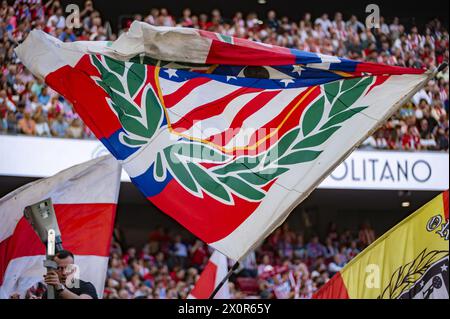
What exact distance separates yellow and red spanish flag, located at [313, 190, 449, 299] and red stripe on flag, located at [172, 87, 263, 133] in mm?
1970

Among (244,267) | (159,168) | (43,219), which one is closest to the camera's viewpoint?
(159,168)

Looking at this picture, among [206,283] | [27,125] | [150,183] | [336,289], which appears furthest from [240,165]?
[27,125]

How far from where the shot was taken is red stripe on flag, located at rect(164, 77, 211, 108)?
728 cm

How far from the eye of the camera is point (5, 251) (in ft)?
27.1

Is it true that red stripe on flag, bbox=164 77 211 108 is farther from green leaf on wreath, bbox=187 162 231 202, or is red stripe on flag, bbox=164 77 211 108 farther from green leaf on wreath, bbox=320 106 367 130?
green leaf on wreath, bbox=320 106 367 130

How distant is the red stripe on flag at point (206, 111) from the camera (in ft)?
23.6

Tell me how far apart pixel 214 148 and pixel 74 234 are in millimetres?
1922

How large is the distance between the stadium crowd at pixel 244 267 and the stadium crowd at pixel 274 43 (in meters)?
2.15

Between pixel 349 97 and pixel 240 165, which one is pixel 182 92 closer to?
pixel 240 165

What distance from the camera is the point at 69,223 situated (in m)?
8.37

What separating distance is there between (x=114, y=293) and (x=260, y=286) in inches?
102

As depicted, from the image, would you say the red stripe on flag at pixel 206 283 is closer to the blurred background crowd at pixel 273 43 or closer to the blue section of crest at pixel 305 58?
the blue section of crest at pixel 305 58

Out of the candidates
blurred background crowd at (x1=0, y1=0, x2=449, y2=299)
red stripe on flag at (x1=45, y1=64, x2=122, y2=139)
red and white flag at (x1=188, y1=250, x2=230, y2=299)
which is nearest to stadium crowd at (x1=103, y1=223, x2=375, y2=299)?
blurred background crowd at (x1=0, y1=0, x2=449, y2=299)
